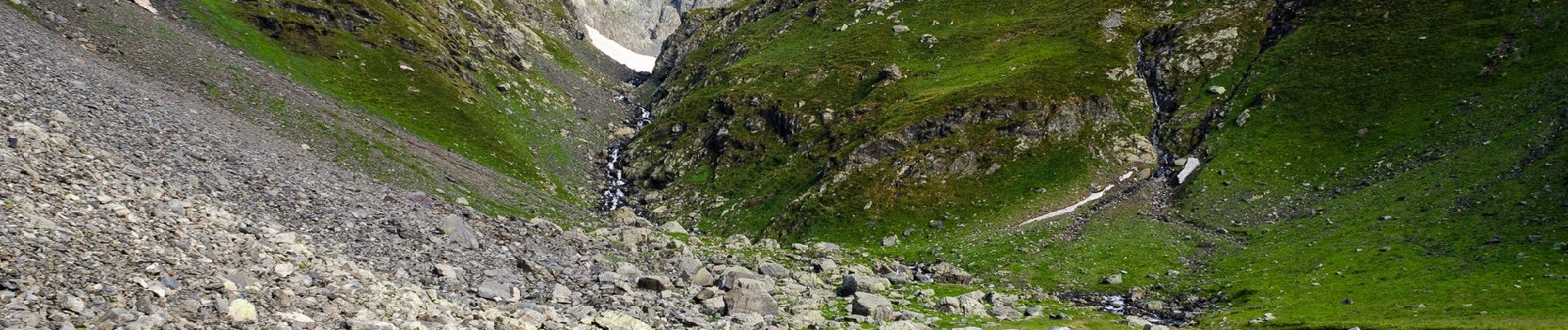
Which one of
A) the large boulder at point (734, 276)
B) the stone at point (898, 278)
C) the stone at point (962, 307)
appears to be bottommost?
the stone at point (898, 278)

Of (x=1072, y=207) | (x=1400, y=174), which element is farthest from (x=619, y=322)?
(x=1400, y=174)

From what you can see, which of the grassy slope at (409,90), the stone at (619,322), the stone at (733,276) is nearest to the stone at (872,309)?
the stone at (733,276)

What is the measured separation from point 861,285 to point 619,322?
66.1 ft

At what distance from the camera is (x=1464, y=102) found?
6638 centimetres

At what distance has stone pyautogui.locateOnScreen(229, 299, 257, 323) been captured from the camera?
16469 mm

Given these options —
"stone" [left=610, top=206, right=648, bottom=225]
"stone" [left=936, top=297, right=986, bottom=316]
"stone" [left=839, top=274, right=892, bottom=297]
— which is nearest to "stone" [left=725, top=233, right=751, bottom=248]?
"stone" [left=610, top=206, right=648, bottom=225]

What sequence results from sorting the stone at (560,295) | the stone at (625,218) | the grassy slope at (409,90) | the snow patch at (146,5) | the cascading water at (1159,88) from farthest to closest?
1. the grassy slope at (409,90)
2. the snow patch at (146,5)
3. the cascading water at (1159,88)
4. the stone at (625,218)
5. the stone at (560,295)

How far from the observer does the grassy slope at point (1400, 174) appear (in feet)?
134

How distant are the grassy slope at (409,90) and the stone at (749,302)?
5417cm

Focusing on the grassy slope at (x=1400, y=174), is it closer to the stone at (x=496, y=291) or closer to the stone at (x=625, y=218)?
the stone at (x=496, y=291)

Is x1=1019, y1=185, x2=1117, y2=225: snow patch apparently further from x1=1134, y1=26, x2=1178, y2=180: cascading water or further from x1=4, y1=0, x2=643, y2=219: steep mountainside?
x1=4, y1=0, x2=643, y2=219: steep mountainside

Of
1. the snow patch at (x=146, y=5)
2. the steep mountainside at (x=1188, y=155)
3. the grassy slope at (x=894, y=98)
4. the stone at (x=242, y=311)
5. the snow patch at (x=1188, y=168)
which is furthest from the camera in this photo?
the snow patch at (x=146, y=5)

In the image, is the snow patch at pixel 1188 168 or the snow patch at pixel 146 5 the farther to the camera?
the snow patch at pixel 146 5

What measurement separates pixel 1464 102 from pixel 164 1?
132m
